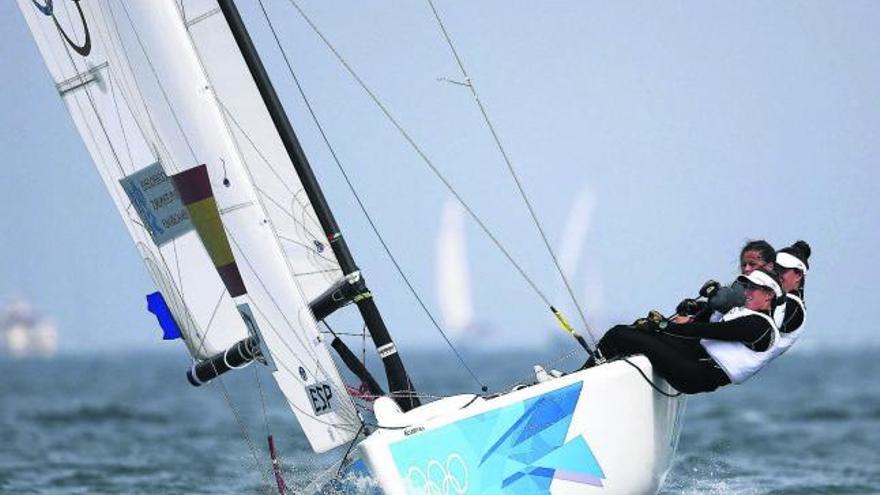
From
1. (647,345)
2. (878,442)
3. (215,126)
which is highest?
(215,126)

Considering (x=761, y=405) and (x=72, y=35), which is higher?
(x=72, y=35)

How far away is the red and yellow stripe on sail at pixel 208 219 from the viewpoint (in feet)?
25.3

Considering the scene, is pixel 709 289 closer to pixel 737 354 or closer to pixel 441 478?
pixel 737 354

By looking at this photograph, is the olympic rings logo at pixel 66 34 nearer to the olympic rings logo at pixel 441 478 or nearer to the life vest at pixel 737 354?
the olympic rings logo at pixel 441 478

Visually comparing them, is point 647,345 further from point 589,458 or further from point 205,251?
point 205,251

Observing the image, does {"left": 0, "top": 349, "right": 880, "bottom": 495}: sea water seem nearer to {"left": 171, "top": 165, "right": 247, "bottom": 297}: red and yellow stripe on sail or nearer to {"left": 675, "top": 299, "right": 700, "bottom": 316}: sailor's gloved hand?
{"left": 171, "top": 165, "right": 247, "bottom": 297}: red and yellow stripe on sail

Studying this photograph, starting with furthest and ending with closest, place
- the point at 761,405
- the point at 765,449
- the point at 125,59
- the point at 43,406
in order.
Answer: the point at 43,406
the point at 761,405
the point at 765,449
the point at 125,59

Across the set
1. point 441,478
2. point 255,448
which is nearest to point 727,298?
point 441,478

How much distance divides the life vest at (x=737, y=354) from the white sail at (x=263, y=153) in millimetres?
2076

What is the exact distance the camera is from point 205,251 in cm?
802

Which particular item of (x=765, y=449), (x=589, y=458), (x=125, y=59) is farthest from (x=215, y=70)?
(x=765, y=449)

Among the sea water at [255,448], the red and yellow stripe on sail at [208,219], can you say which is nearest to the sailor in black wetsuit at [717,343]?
the sea water at [255,448]

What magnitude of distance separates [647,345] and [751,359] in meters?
0.47

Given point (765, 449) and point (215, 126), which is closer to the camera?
point (215, 126)
